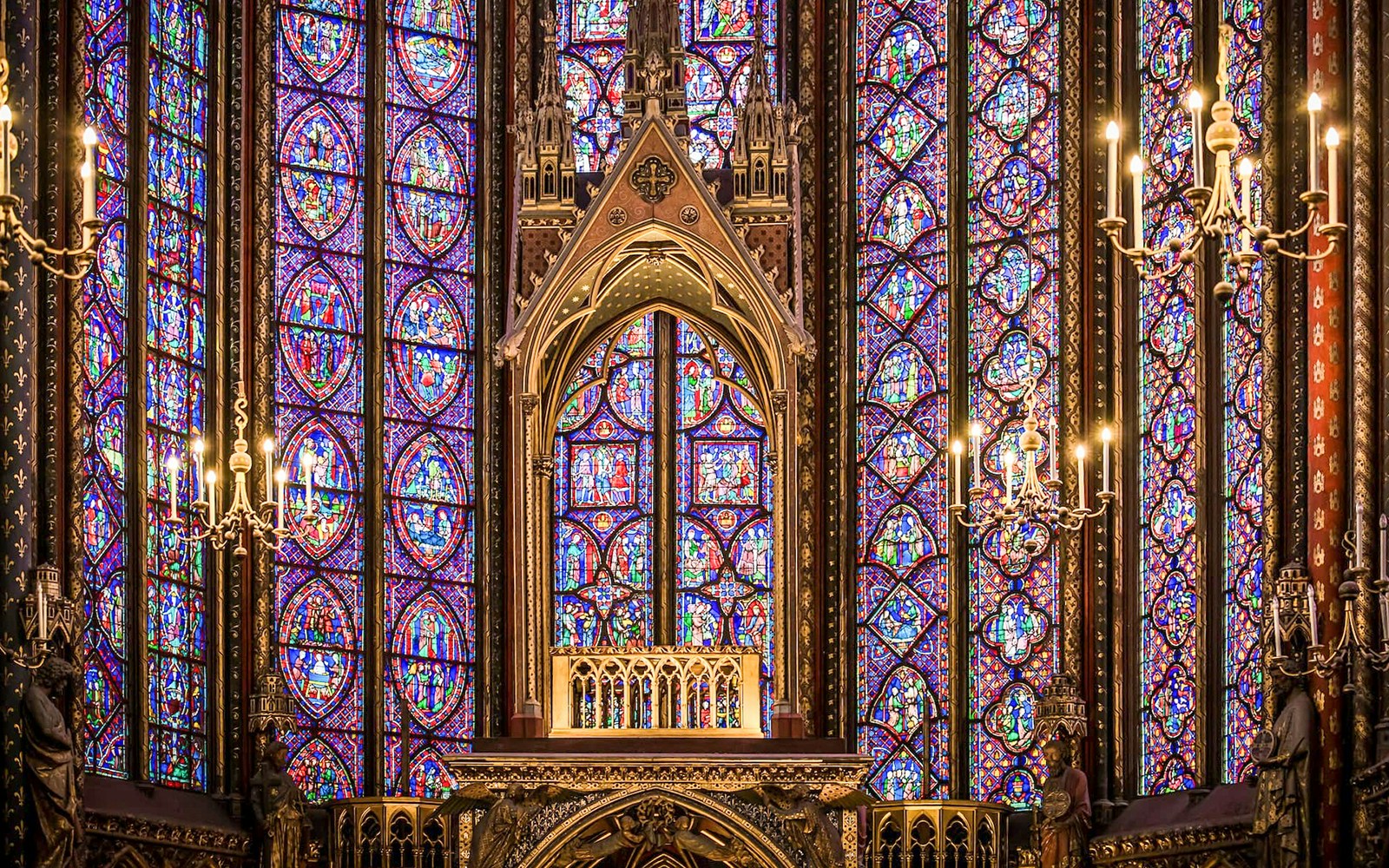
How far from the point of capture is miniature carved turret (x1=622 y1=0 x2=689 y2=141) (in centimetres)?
2281

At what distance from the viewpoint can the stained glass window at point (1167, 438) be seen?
22578 millimetres

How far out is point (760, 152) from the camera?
2278cm

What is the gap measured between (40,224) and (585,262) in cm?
443

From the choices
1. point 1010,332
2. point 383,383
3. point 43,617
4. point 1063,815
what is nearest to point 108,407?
point 383,383

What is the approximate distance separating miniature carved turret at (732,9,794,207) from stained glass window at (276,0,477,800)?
13.5ft

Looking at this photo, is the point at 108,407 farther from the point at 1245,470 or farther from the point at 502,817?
the point at 1245,470

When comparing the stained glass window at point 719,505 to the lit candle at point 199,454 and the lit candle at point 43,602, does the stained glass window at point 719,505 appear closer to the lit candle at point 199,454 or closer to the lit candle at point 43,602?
the lit candle at point 199,454

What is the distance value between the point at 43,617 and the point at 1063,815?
8739 mm

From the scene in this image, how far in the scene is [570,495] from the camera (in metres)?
26.0

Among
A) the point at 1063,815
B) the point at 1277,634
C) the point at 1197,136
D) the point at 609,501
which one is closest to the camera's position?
the point at 1197,136

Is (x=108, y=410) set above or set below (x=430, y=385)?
below

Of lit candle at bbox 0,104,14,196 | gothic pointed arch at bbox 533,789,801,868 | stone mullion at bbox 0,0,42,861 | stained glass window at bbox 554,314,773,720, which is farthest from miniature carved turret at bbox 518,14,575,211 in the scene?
lit candle at bbox 0,104,14,196

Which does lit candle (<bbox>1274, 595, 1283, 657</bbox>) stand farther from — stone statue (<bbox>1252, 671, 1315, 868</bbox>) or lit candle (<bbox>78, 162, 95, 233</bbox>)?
lit candle (<bbox>78, 162, 95, 233</bbox>)

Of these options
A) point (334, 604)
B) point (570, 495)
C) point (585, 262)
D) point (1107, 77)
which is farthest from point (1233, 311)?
point (334, 604)
